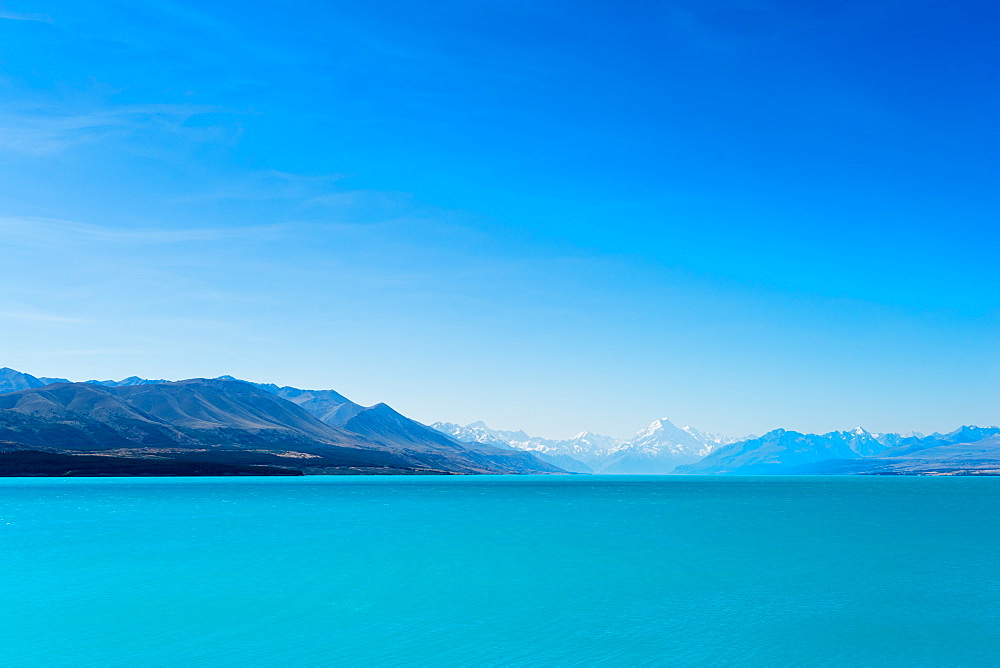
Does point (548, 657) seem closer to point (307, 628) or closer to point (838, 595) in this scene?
point (307, 628)

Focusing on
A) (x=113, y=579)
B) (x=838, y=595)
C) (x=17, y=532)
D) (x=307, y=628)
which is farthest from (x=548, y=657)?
(x=17, y=532)

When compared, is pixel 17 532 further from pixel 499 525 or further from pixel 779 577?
pixel 779 577

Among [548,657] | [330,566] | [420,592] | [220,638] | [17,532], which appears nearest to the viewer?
[548,657]

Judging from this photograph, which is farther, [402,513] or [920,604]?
[402,513]

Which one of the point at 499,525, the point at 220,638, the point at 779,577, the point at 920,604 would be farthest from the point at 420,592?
the point at 499,525

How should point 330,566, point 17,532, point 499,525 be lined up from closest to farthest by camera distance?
point 330,566 < point 17,532 < point 499,525

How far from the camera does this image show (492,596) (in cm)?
4638

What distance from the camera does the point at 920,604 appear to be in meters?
44.2

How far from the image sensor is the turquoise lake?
33688mm

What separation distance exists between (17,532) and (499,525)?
53.3 meters

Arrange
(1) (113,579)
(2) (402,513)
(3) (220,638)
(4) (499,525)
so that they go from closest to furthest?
(3) (220,638), (1) (113,579), (4) (499,525), (2) (402,513)

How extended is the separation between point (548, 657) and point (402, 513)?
88088mm

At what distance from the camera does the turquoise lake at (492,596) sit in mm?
33688

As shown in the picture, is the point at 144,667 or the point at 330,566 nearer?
the point at 144,667
